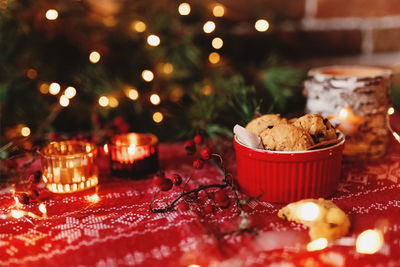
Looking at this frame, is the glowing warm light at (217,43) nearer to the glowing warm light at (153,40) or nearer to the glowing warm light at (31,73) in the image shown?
the glowing warm light at (153,40)

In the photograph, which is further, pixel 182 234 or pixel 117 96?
pixel 117 96

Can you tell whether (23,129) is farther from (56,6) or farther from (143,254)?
(143,254)

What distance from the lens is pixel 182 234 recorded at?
1.79 ft

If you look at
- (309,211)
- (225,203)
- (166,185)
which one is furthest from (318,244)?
(166,185)

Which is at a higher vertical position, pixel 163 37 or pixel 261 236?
pixel 163 37

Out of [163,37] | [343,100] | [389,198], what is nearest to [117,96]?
[163,37]

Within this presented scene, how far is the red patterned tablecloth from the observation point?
0.49m

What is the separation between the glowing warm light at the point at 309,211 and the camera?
0.54m

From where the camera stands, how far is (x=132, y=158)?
0.73 metres

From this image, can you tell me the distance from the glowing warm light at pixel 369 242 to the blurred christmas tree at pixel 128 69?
0.40 m

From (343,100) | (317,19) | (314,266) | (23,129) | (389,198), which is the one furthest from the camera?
(317,19)

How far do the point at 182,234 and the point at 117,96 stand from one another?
1.85ft

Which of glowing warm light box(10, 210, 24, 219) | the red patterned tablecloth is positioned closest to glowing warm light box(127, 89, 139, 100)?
the red patterned tablecloth

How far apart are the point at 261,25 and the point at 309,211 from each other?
67 cm
